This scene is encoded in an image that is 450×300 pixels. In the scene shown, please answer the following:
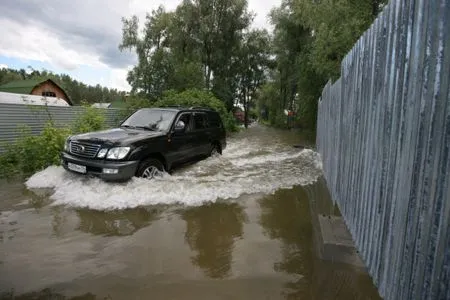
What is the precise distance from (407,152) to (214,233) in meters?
3.16

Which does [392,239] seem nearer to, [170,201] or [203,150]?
[170,201]

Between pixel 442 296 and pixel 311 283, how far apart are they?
5.99 feet

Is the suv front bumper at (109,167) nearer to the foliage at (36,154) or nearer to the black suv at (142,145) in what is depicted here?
the black suv at (142,145)

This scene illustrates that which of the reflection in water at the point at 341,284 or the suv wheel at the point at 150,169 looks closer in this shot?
the reflection in water at the point at 341,284

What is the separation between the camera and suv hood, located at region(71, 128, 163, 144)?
19.5 ft

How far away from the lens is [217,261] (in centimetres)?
360

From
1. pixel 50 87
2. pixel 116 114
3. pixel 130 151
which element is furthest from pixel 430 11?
pixel 50 87

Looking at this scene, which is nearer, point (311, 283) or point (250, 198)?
point (311, 283)

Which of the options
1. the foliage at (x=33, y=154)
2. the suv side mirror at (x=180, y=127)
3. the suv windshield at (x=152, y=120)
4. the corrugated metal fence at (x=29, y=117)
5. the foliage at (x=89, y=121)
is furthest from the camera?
the foliage at (x=89, y=121)

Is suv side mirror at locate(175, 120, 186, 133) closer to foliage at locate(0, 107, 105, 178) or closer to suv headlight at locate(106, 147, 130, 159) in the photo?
suv headlight at locate(106, 147, 130, 159)

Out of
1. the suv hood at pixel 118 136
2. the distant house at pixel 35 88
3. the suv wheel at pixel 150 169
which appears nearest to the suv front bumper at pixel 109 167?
the suv wheel at pixel 150 169

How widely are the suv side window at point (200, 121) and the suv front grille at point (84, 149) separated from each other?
309 centimetres

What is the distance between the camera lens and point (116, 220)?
475cm

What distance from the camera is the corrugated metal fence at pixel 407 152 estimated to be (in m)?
1.52
